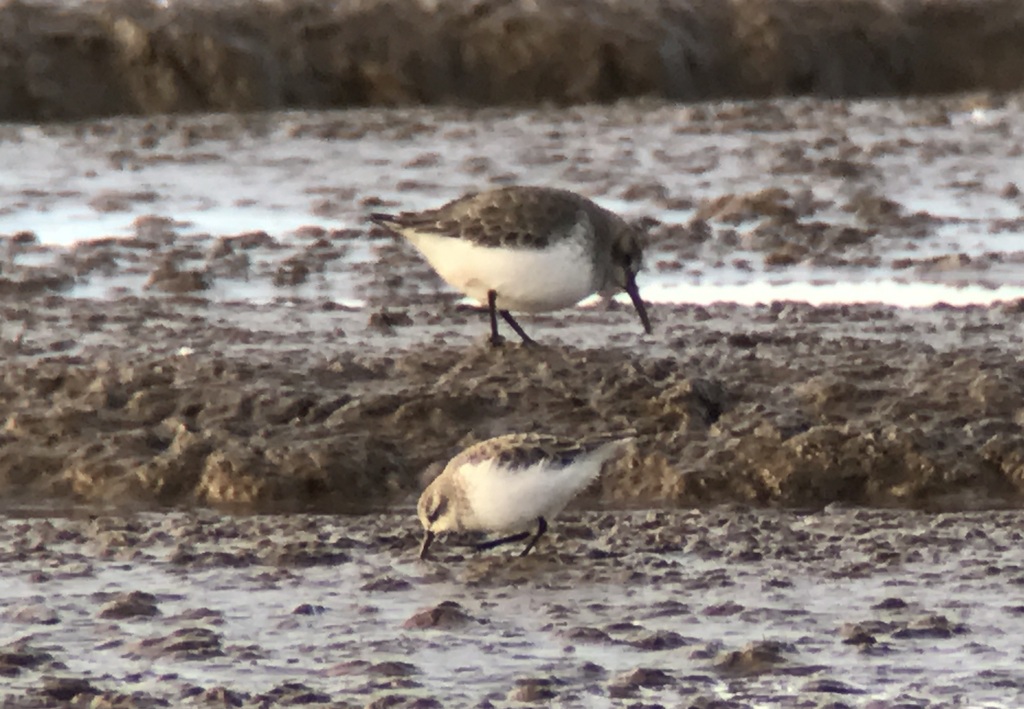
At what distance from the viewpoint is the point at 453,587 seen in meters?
5.15

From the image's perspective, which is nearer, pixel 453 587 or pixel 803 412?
pixel 453 587

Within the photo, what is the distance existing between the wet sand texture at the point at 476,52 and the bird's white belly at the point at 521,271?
29.2 feet

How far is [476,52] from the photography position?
16312mm

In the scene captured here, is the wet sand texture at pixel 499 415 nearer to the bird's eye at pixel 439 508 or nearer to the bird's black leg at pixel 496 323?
the bird's black leg at pixel 496 323

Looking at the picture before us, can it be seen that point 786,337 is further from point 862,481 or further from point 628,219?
point 628,219

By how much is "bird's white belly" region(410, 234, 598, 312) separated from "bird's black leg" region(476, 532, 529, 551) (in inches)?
69.9

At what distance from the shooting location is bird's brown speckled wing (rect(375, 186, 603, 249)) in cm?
714

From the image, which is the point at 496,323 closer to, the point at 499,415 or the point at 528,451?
the point at 499,415

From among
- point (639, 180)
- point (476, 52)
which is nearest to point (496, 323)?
point (639, 180)

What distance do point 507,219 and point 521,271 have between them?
19 cm

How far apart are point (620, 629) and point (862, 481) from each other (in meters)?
1.66

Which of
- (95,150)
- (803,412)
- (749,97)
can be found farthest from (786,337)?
(749,97)

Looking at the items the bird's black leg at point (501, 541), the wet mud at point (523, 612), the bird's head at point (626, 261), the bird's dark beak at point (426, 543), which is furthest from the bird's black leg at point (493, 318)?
the bird's dark beak at point (426, 543)

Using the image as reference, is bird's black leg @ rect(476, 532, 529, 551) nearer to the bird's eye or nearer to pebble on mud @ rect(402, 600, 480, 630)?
the bird's eye
